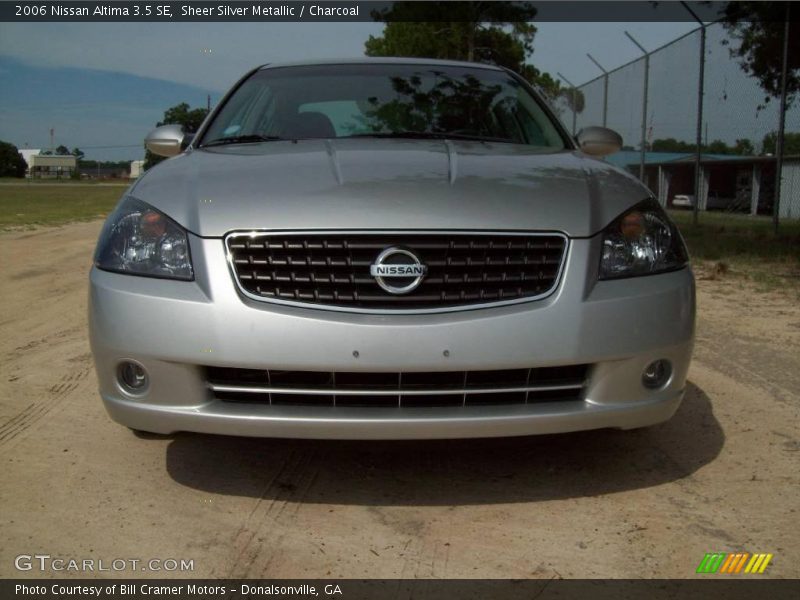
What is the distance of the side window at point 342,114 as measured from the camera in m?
3.89

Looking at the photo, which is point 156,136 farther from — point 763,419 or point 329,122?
point 763,419

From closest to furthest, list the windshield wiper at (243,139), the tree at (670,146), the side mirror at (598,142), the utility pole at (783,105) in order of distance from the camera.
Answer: the windshield wiper at (243,139) < the side mirror at (598,142) < the utility pole at (783,105) < the tree at (670,146)

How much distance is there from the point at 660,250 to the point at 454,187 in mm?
730

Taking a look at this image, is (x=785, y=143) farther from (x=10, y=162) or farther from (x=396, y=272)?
(x=10, y=162)

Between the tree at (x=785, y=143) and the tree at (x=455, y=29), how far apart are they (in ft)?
45.9

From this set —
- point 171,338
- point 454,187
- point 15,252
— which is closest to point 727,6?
point 15,252

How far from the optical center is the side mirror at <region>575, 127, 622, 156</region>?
4.12 meters

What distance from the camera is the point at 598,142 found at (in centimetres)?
412

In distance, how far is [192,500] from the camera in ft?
9.26
